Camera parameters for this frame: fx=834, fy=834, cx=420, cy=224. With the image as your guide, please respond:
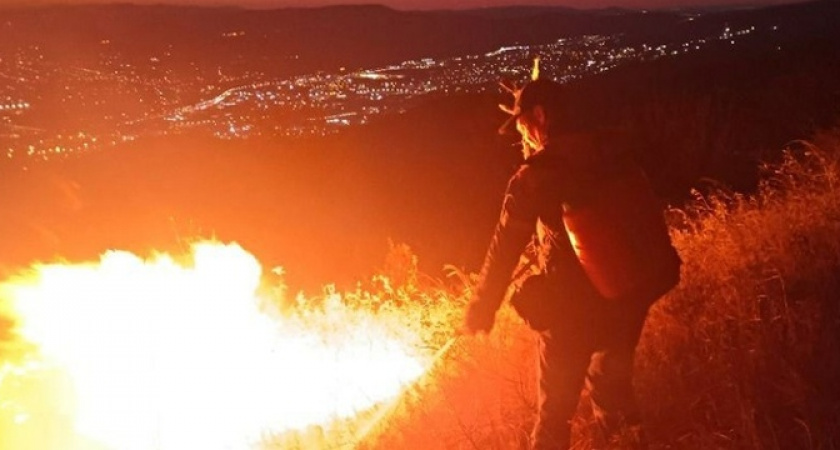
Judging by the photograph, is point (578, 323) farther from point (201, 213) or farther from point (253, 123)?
point (253, 123)

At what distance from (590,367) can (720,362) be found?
0.87 metres

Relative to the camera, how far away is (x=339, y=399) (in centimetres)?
499

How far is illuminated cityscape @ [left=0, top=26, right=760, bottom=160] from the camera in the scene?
159 ft

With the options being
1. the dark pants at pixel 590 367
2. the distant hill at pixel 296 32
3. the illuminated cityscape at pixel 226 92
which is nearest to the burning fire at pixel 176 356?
the dark pants at pixel 590 367

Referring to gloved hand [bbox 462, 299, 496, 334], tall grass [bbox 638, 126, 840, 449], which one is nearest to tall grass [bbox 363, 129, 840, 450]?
tall grass [bbox 638, 126, 840, 449]

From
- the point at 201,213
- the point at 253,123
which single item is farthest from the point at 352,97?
the point at 201,213

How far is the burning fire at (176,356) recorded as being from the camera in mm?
5195

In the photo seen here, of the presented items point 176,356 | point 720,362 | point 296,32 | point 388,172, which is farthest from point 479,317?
point 296,32

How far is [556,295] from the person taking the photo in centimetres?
308

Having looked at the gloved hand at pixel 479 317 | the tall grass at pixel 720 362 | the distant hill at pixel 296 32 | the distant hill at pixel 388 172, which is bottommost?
the distant hill at pixel 388 172

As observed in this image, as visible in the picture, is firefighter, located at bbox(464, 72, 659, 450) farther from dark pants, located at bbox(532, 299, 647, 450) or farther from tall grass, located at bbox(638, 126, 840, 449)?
tall grass, located at bbox(638, 126, 840, 449)

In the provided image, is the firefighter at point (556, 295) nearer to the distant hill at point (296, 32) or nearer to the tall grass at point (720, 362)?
the tall grass at point (720, 362)

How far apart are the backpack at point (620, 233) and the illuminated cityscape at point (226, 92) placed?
1490 inches

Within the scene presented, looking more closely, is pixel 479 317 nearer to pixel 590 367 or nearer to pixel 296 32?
pixel 590 367
